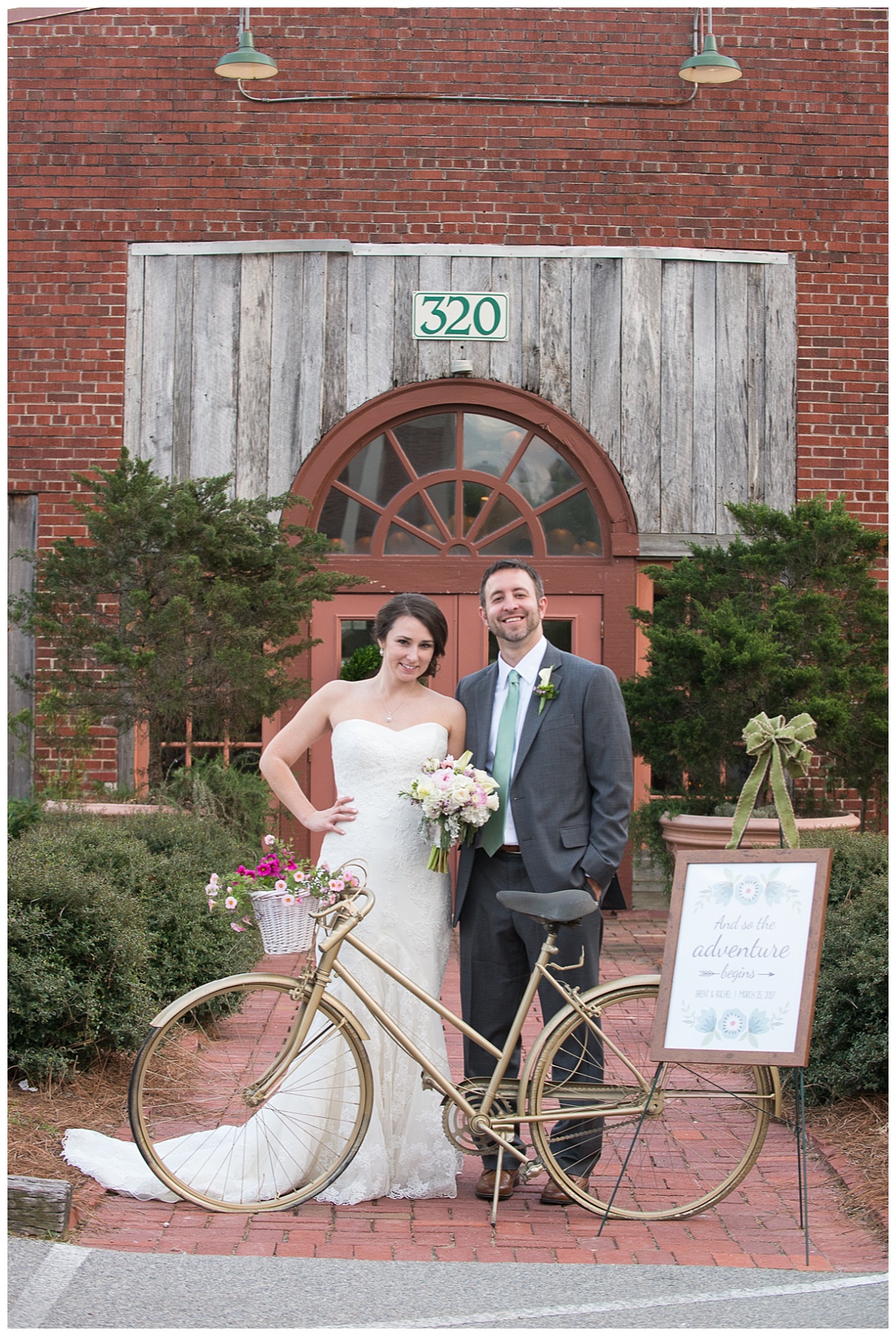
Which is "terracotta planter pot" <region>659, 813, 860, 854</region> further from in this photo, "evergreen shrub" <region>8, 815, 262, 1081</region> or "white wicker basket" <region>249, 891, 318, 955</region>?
"white wicker basket" <region>249, 891, 318, 955</region>

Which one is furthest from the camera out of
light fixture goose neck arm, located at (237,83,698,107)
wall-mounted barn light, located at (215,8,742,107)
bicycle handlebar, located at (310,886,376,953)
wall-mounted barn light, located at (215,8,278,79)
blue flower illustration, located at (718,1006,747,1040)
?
light fixture goose neck arm, located at (237,83,698,107)

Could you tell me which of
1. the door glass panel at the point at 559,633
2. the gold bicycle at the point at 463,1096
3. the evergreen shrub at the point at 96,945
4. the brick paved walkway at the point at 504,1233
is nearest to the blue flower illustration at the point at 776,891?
the gold bicycle at the point at 463,1096

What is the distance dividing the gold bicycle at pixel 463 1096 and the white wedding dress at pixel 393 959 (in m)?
0.09

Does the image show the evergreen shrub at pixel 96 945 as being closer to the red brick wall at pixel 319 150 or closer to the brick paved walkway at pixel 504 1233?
the brick paved walkway at pixel 504 1233

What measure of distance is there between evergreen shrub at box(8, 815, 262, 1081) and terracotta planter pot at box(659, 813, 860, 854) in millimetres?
2882

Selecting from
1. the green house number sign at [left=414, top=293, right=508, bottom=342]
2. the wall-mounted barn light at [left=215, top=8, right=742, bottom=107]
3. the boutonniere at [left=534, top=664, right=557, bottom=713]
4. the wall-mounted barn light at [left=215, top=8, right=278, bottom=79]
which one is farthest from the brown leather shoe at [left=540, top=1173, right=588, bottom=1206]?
the wall-mounted barn light at [left=215, top=8, right=742, bottom=107]

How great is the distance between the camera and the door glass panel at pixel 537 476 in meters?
9.99

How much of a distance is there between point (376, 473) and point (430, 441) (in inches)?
18.6

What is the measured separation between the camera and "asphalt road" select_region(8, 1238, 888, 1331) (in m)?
3.30

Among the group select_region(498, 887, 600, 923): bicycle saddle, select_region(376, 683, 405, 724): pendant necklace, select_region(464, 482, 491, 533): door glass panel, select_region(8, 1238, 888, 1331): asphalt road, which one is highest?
select_region(464, 482, 491, 533): door glass panel

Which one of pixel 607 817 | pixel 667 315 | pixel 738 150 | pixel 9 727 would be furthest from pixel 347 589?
pixel 607 817

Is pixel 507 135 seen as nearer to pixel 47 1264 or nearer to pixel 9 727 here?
pixel 9 727

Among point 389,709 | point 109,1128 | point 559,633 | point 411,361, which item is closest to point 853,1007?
point 389,709

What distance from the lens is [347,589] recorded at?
32.1 feet
